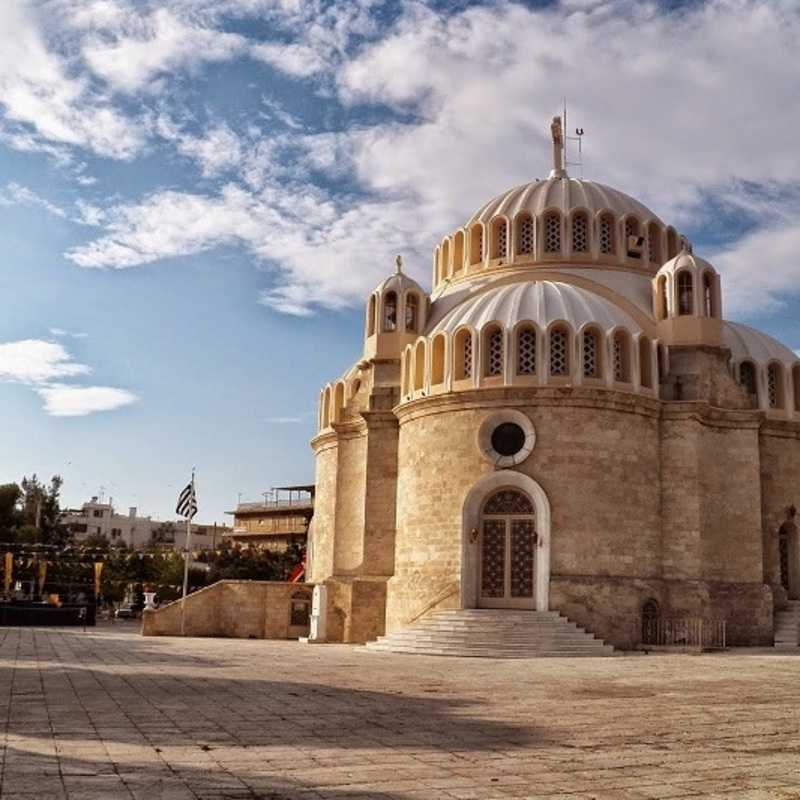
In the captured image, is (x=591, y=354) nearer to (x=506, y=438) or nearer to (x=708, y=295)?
(x=506, y=438)

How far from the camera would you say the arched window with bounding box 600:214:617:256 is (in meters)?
30.8

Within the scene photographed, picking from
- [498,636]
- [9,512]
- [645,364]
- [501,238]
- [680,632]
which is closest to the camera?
[498,636]

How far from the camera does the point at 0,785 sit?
650cm

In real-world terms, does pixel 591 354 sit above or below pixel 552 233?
below

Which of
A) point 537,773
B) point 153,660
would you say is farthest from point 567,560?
point 537,773

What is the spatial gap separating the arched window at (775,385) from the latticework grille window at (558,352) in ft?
26.0

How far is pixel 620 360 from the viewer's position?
82.9ft

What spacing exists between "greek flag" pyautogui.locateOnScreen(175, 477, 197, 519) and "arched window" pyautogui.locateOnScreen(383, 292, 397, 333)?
9.11m

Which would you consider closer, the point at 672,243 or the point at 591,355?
the point at 591,355

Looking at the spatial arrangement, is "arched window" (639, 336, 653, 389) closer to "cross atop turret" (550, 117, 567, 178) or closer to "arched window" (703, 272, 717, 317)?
"arched window" (703, 272, 717, 317)

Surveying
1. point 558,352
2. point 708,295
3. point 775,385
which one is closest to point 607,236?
point 708,295

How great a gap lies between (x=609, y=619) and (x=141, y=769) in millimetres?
17732

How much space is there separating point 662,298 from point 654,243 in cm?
438

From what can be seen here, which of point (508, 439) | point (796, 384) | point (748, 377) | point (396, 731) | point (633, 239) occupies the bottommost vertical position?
point (396, 731)
